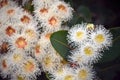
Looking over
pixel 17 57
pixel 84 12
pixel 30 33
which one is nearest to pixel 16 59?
pixel 17 57

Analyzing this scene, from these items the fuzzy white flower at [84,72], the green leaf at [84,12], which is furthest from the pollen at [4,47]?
the green leaf at [84,12]

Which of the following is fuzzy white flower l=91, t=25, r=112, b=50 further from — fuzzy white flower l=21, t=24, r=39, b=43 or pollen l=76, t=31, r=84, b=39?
fuzzy white flower l=21, t=24, r=39, b=43

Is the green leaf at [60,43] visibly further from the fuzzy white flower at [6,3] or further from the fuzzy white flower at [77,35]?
the fuzzy white flower at [6,3]

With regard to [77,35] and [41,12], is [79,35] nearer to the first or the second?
[77,35]

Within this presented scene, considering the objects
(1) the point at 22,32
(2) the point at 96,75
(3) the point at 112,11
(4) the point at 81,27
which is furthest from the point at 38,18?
(3) the point at 112,11

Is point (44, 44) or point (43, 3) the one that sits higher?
point (43, 3)

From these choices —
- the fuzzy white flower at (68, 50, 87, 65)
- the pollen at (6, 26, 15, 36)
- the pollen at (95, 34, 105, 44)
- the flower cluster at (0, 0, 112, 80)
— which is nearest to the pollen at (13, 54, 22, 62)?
the flower cluster at (0, 0, 112, 80)
